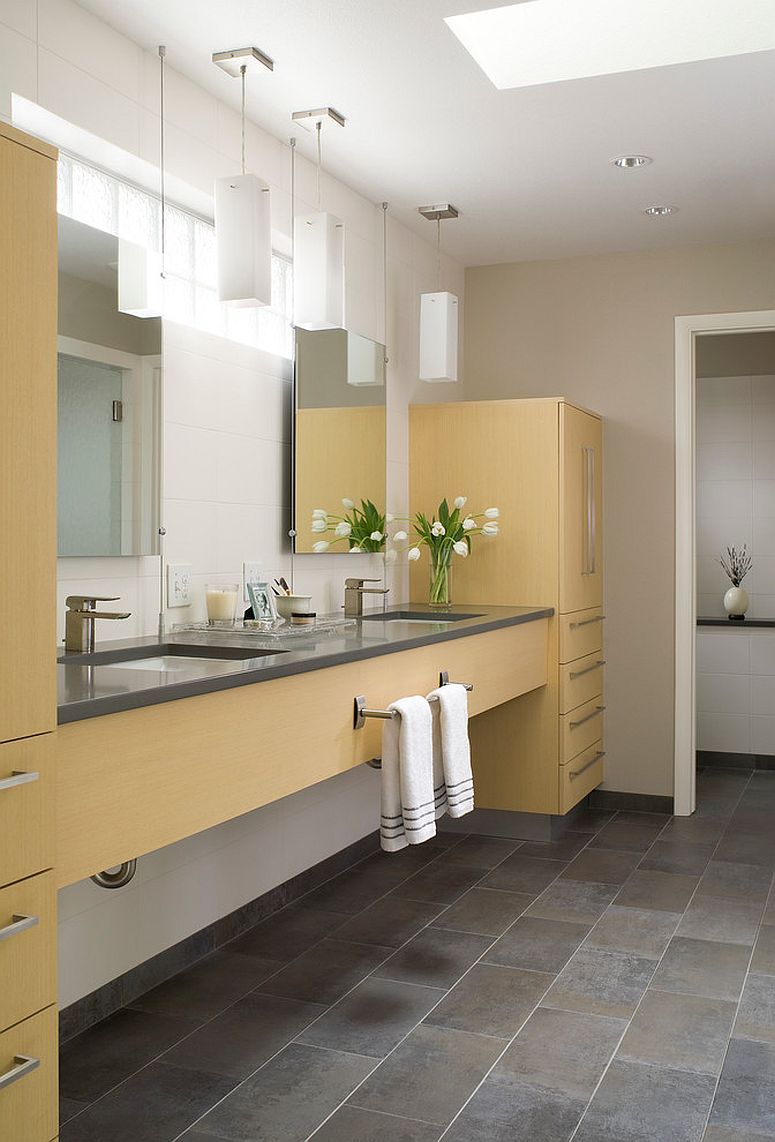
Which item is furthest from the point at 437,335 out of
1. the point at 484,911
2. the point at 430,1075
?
the point at 430,1075

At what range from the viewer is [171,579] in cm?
293

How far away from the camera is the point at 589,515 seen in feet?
15.2

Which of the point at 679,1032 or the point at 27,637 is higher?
the point at 27,637

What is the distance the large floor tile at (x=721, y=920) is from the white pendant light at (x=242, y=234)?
2.22m

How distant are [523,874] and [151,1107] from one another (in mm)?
1924

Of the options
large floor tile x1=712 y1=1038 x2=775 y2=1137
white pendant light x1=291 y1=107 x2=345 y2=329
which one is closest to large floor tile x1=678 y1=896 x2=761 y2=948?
large floor tile x1=712 y1=1038 x2=775 y2=1137

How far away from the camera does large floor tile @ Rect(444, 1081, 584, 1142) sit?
211 centimetres

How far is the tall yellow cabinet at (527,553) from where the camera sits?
14.1ft

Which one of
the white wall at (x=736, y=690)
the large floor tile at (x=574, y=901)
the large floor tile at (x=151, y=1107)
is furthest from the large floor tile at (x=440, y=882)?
the white wall at (x=736, y=690)

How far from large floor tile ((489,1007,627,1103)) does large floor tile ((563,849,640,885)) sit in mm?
1173

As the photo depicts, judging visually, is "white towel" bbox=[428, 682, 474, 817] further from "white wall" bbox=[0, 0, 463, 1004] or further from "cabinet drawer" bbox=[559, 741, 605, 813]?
"cabinet drawer" bbox=[559, 741, 605, 813]

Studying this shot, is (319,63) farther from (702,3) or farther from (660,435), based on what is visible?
(660,435)

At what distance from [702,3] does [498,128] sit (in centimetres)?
70

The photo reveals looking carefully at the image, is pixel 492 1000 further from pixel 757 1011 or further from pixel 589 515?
pixel 589 515
